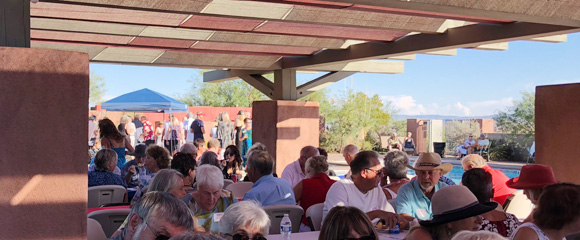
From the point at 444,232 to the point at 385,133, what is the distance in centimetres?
3031

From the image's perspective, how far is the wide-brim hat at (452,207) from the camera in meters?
3.57

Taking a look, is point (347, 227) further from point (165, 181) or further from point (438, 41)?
point (438, 41)

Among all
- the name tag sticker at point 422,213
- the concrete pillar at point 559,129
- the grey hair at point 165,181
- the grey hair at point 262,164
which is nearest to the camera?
the grey hair at point 165,181

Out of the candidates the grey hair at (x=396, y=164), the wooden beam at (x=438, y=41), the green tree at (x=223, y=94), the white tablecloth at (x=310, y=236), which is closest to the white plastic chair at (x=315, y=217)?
the white tablecloth at (x=310, y=236)

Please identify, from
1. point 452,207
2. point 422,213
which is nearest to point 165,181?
point 452,207

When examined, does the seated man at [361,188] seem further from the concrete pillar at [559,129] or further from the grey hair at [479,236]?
the grey hair at [479,236]

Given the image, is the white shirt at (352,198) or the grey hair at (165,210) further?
the white shirt at (352,198)

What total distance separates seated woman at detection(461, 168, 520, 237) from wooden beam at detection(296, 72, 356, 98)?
6.60m

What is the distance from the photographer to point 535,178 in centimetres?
534

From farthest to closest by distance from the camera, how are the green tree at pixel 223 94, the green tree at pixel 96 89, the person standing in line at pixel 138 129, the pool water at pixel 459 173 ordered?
the green tree at pixel 96 89 < the green tree at pixel 223 94 < the person standing in line at pixel 138 129 < the pool water at pixel 459 173

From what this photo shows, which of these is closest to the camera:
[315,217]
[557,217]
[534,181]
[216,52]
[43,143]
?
[557,217]

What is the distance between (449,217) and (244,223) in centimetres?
110

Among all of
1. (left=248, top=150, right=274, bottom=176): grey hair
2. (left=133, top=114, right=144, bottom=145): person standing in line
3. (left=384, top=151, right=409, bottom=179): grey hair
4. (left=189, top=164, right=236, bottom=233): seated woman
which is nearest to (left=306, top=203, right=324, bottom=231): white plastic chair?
(left=248, top=150, right=274, bottom=176): grey hair

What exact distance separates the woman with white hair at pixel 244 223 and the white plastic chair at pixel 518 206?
364cm
